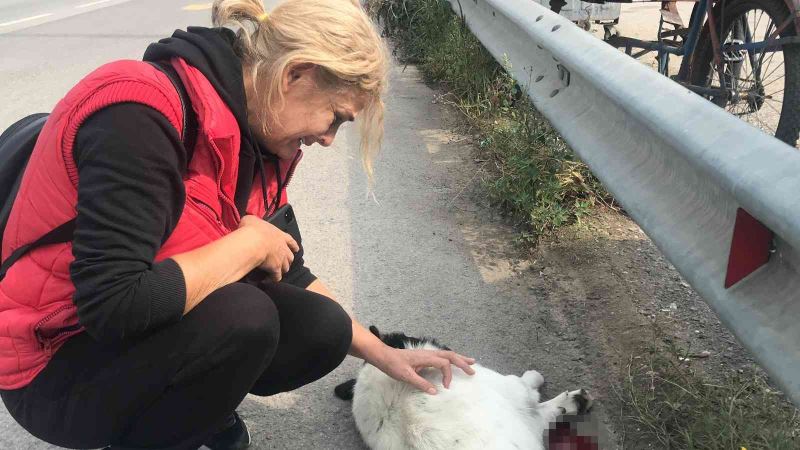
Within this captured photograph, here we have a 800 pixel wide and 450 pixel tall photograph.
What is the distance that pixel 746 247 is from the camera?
4.89 ft

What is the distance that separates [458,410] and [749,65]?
3.24m

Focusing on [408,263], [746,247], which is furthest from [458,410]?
[408,263]

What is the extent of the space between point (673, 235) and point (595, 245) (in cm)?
165

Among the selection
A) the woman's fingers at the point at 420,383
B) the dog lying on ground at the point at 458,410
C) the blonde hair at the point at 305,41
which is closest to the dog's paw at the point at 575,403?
the dog lying on ground at the point at 458,410

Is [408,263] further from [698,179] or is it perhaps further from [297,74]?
[698,179]

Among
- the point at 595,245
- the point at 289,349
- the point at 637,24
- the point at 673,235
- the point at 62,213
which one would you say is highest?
the point at 62,213

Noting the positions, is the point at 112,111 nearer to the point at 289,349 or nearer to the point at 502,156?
the point at 289,349

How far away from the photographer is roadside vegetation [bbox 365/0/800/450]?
86.7 inches

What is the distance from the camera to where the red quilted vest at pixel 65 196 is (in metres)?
1.73

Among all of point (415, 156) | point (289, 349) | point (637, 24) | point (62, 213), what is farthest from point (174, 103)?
point (637, 24)

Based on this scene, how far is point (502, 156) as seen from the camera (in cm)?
423

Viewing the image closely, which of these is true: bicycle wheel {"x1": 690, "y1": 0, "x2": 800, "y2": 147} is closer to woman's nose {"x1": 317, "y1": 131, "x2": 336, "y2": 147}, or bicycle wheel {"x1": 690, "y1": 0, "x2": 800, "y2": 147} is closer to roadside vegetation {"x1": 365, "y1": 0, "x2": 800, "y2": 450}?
roadside vegetation {"x1": 365, "y1": 0, "x2": 800, "y2": 450}

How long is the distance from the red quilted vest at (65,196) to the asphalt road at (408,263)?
0.82 m

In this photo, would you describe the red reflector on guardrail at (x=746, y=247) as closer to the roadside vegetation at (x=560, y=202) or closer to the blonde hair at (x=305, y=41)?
the roadside vegetation at (x=560, y=202)
